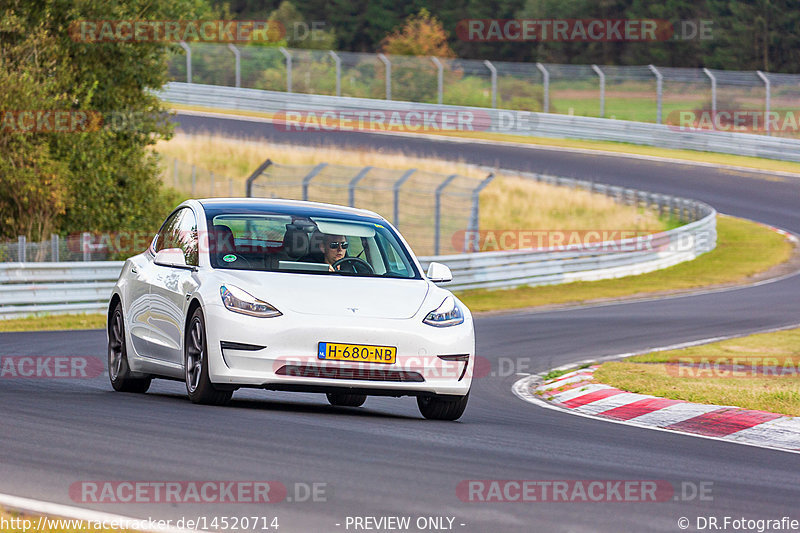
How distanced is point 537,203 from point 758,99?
12533 millimetres

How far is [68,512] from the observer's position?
5527mm

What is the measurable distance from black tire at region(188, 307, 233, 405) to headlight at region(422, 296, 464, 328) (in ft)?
5.00

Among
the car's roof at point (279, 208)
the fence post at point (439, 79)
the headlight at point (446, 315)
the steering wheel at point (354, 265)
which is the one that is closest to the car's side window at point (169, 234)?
the car's roof at point (279, 208)

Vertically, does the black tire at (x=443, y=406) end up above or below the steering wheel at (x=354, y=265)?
below

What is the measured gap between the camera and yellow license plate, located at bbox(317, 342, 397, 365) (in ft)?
29.3

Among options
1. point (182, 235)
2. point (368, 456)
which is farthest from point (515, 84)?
point (368, 456)

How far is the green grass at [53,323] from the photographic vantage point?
19797 mm

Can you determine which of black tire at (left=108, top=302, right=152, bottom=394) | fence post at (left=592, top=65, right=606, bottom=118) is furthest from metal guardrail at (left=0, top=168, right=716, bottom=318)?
black tire at (left=108, top=302, right=152, bottom=394)

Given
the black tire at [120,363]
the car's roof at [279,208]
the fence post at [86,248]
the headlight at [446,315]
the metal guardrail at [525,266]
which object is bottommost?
the metal guardrail at [525,266]

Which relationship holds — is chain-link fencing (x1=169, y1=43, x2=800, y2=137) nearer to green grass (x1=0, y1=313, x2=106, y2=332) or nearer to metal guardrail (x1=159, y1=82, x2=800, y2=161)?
metal guardrail (x1=159, y1=82, x2=800, y2=161)

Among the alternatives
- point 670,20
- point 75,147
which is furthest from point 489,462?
point 670,20

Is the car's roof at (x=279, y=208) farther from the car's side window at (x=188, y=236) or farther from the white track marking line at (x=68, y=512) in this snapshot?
the white track marking line at (x=68, y=512)

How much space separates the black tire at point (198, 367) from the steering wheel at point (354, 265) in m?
1.18

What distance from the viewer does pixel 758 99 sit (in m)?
46.0
